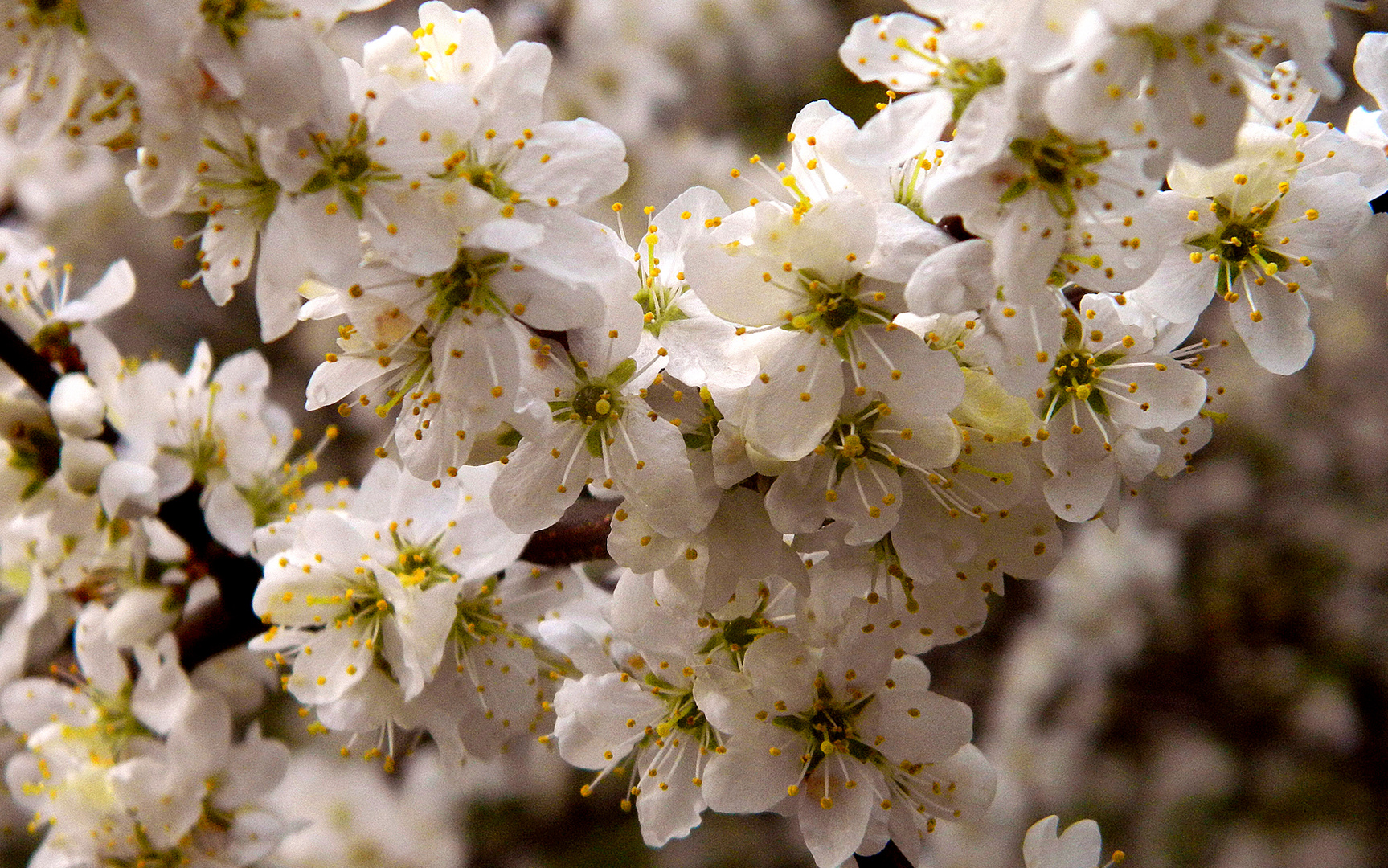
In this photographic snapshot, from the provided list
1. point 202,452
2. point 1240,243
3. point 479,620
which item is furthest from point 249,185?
point 1240,243

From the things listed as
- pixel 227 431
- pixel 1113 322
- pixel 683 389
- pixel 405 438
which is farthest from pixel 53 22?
pixel 1113 322

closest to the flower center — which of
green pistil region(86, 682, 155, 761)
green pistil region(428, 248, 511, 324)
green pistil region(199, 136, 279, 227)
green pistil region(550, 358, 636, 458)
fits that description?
green pistil region(550, 358, 636, 458)

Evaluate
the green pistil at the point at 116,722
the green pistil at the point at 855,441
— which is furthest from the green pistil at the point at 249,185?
the green pistil at the point at 116,722

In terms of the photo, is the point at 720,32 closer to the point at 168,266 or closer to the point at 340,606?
the point at 168,266

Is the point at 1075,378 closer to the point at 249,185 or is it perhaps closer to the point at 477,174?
the point at 477,174

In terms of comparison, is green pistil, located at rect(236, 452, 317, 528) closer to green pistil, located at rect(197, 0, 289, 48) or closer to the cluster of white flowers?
the cluster of white flowers

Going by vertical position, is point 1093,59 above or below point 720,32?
above
